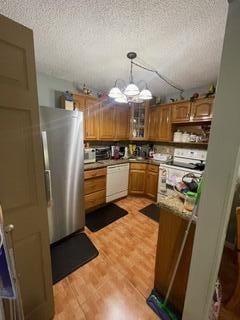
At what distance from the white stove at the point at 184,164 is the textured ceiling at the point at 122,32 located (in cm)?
142

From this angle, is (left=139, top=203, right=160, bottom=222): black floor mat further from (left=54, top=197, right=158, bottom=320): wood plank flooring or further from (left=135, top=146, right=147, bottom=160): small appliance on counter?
(left=135, top=146, right=147, bottom=160): small appliance on counter

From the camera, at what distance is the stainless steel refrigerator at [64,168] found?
1858 millimetres

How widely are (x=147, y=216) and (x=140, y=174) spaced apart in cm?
102

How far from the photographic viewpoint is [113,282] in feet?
5.31

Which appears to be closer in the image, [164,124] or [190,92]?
[190,92]

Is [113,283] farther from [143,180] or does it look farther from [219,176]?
[143,180]

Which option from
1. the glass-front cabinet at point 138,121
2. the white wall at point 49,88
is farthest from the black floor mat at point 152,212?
the white wall at point 49,88

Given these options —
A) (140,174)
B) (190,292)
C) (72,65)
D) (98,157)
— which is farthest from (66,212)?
(72,65)

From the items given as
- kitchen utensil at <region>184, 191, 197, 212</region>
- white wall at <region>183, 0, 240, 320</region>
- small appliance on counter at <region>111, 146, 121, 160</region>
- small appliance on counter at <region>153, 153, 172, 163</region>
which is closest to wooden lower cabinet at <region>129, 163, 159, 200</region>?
small appliance on counter at <region>153, 153, 172, 163</region>

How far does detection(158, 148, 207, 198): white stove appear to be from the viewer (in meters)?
2.93

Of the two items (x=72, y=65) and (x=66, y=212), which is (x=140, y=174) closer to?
(x=66, y=212)

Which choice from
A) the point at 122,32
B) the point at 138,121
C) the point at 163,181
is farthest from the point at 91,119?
the point at 163,181

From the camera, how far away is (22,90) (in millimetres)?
919

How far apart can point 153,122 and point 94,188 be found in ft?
6.78
